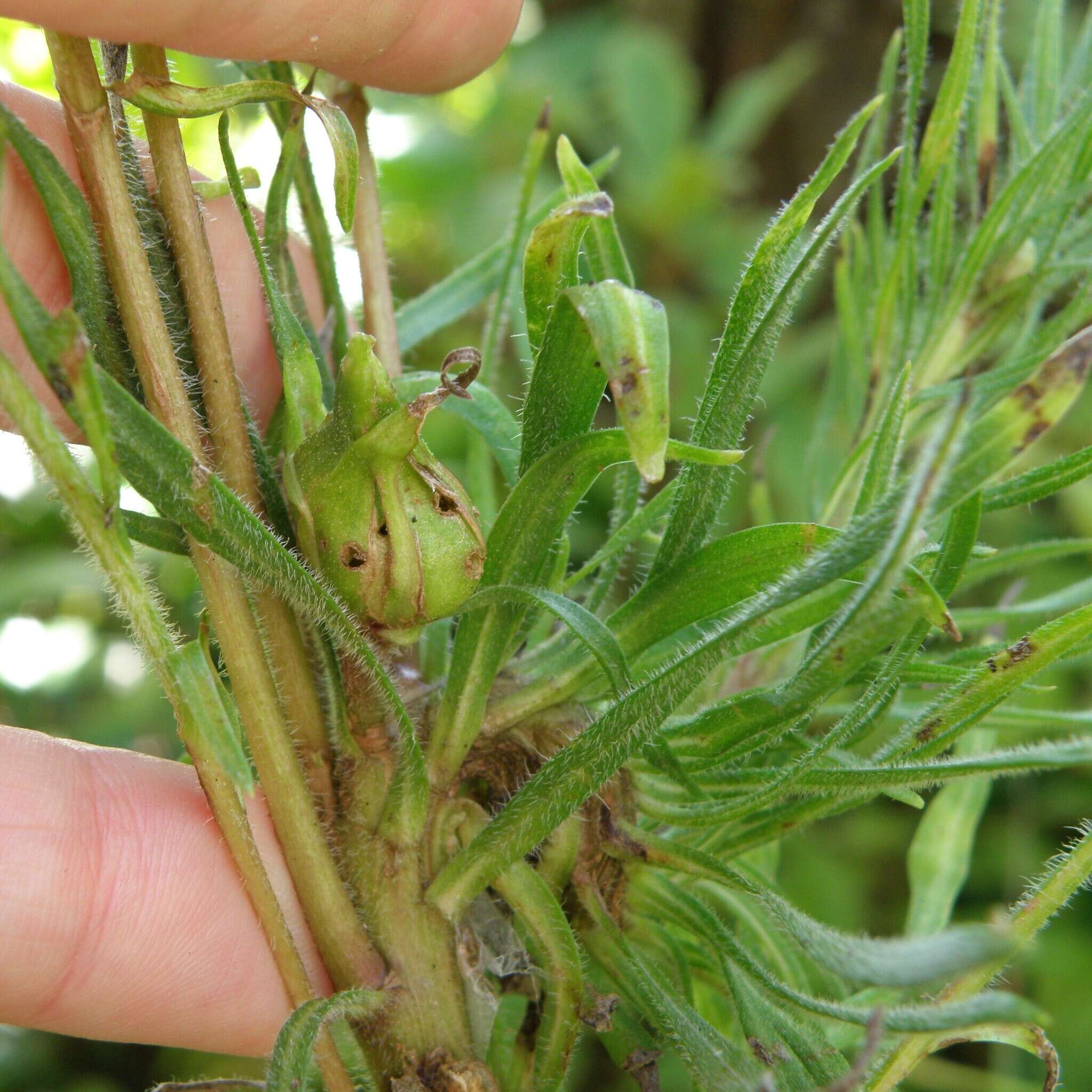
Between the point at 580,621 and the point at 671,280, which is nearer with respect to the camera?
the point at 580,621

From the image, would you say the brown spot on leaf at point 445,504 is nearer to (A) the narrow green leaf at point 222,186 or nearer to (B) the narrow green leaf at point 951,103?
(A) the narrow green leaf at point 222,186

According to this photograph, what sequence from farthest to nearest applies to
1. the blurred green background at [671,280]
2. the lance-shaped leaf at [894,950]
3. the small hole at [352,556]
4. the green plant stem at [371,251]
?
the blurred green background at [671,280], the green plant stem at [371,251], the small hole at [352,556], the lance-shaped leaf at [894,950]

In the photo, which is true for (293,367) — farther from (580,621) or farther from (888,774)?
(888,774)

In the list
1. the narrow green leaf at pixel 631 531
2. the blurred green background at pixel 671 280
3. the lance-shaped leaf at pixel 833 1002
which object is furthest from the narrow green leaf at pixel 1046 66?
the lance-shaped leaf at pixel 833 1002

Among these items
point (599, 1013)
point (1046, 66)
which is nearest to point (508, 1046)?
point (599, 1013)

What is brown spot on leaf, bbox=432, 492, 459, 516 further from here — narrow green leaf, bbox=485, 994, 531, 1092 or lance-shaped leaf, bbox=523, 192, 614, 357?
narrow green leaf, bbox=485, 994, 531, 1092

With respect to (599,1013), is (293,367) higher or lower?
higher
